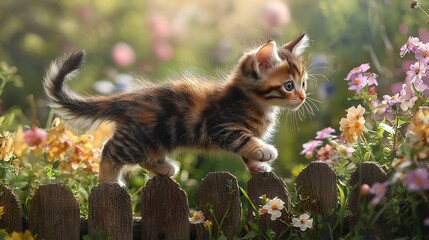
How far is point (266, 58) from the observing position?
309 cm

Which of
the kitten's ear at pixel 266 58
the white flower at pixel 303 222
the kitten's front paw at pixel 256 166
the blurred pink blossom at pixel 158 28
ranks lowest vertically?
the white flower at pixel 303 222

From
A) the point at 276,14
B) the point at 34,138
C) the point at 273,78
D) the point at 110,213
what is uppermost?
the point at 276,14

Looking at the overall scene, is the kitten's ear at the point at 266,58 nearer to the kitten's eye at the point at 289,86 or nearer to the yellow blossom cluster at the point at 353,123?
the kitten's eye at the point at 289,86

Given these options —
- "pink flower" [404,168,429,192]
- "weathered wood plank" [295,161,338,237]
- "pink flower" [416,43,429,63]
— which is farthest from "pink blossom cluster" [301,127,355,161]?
"pink flower" [404,168,429,192]

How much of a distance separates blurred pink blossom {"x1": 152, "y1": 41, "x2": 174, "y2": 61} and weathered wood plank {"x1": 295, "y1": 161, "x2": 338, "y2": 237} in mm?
4090

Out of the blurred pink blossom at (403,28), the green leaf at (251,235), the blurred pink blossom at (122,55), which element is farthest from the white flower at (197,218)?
the blurred pink blossom at (122,55)

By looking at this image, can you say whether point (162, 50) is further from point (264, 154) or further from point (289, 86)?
point (264, 154)

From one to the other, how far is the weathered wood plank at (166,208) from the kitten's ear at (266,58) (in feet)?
1.86

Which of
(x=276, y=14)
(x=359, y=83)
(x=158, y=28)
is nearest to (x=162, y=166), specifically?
(x=359, y=83)

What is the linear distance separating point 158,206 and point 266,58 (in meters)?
0.70

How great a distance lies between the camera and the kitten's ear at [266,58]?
305 centimetres

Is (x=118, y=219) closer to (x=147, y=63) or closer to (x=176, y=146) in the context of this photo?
(x=176, y=146)

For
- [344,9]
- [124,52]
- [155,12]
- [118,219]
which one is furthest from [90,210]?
[155,12]

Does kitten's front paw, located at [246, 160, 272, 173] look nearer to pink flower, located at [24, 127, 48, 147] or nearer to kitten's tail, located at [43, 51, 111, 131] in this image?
kitten's tail, located at [43, 51, 111, 131]
